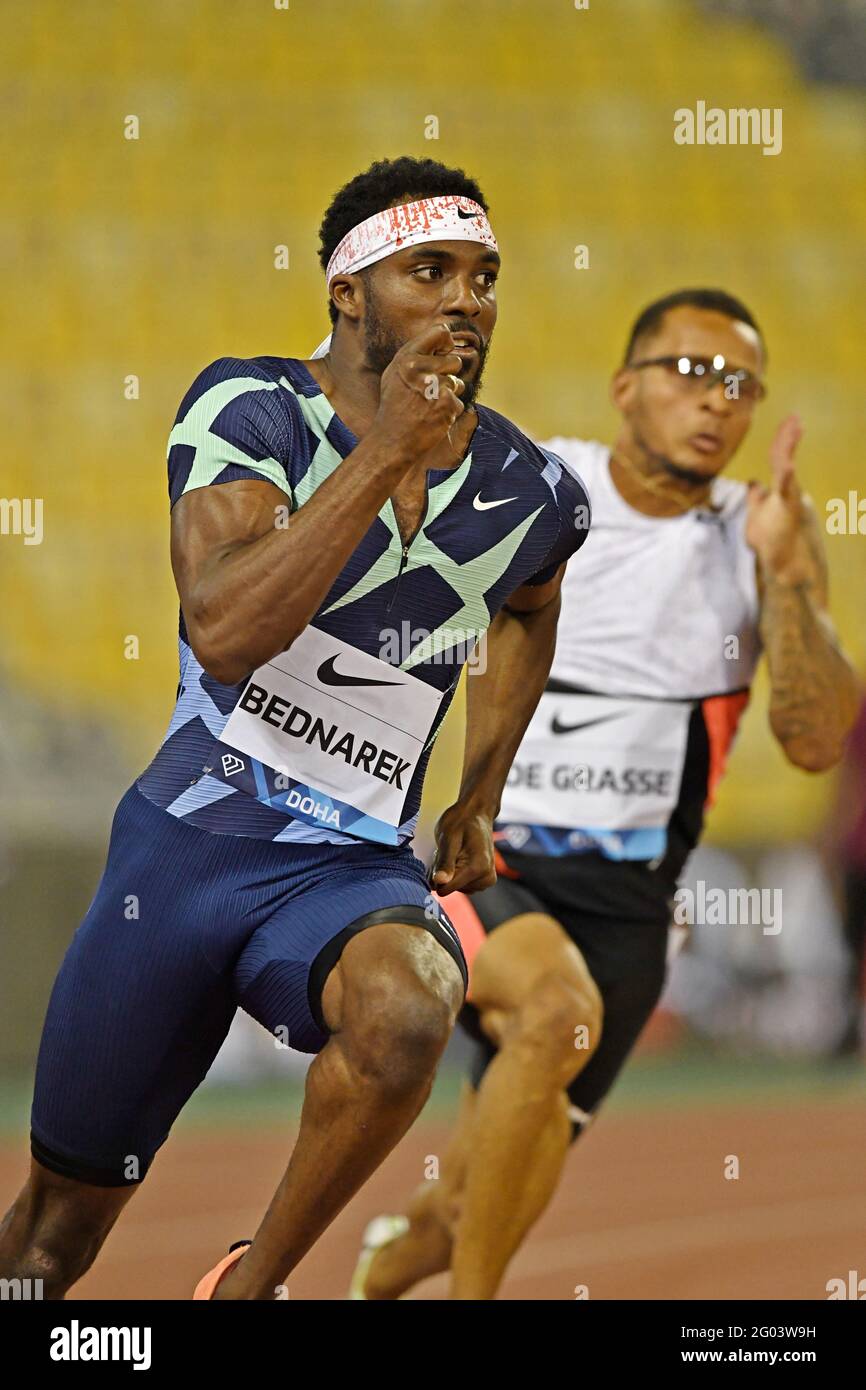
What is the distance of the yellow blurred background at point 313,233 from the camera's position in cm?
1144

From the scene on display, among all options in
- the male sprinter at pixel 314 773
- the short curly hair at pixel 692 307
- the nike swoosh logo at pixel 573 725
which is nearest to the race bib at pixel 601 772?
the nike swoosh logo at pixel 573 725

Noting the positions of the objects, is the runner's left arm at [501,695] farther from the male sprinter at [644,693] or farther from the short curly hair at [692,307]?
the short curly hair at [692,307]

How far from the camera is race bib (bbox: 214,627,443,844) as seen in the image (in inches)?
133

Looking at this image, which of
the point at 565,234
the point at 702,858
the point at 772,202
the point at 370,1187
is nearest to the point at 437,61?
the point at 565,234

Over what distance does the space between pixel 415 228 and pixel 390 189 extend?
166 mm

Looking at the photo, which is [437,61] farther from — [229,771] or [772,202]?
[229,771]

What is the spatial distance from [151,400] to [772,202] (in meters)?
4.76

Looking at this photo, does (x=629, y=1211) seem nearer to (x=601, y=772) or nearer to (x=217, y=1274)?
(x=601, y=772)

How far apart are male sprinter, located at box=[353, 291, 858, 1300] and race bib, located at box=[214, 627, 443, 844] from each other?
1687 millimetres

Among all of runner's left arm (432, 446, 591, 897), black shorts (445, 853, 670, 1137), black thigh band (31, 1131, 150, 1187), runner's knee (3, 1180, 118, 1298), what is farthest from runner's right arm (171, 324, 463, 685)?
black shorts (445, 853, 670, 1137)

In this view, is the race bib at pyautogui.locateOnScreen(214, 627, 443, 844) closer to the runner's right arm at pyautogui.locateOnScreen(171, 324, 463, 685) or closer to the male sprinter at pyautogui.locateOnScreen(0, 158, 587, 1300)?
the male sprinter at pyautogui.locateOnScreen(0, 158, 587, 1300)

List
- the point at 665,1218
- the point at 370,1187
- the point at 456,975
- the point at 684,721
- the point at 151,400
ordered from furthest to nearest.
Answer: the point at 151,400
the point at 370,1187
the point at 665,1218
the point at 684,721
the point at 456,975

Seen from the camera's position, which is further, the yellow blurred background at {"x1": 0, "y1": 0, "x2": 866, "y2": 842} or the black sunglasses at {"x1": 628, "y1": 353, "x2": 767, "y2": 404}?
the yellow blurred background at {"x1": 0, "y1": 0, "x2": 866, "y2": 842}

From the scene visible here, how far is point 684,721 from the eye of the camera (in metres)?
5.52
